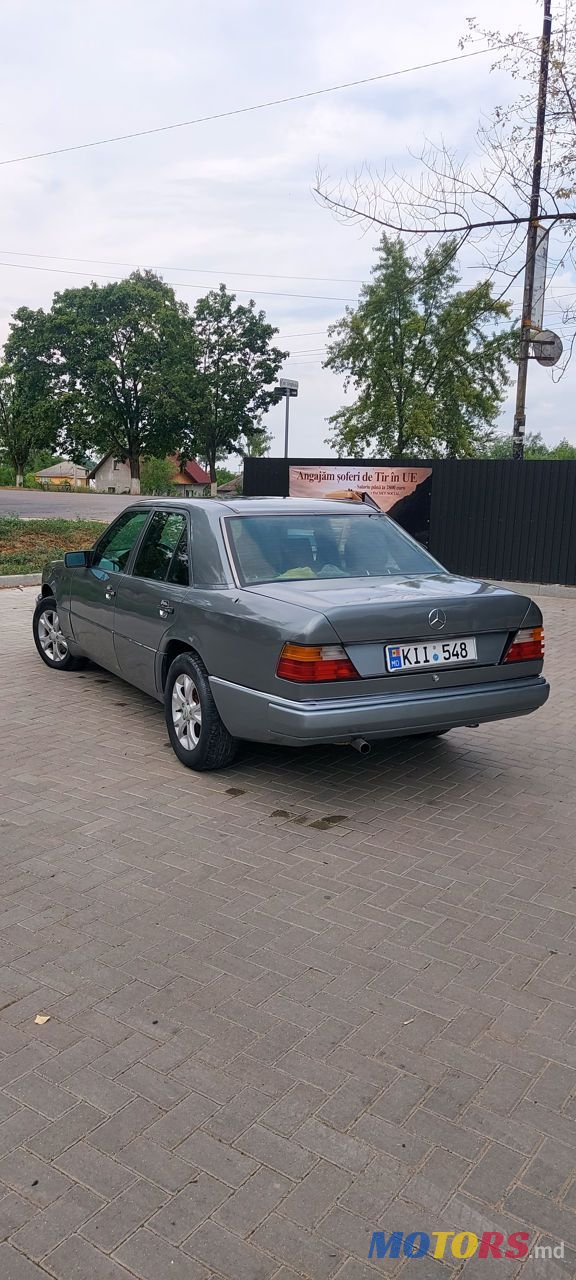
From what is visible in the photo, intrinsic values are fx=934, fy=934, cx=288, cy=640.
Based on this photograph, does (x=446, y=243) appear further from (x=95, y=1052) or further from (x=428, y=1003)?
(x=95, y=1052)

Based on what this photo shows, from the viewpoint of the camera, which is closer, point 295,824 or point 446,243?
point 295,824

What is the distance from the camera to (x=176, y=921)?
3611 mm

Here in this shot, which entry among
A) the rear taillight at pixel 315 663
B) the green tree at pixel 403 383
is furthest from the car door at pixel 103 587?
the green tree at pixel 403 383

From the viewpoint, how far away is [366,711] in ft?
14.7

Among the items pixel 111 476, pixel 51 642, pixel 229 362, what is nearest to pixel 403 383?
pixel 229 362

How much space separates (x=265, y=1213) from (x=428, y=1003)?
104 centimetres

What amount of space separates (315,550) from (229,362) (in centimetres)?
6330

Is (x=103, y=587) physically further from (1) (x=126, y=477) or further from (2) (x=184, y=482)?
(1) (x=126, y=477)

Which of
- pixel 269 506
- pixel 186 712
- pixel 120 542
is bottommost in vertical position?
pixel 186 712

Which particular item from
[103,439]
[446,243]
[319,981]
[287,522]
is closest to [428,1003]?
[319,981]

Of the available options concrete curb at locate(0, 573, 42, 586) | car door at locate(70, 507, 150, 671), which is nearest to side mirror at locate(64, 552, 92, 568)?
car door at locate(70, 507, 150, 671)

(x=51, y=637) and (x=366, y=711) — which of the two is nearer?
(x=366, y=711)

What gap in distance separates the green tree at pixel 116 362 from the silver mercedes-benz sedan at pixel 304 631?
59.0 metres

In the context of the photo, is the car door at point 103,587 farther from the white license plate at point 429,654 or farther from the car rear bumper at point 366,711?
the white license plate at point 429,654
